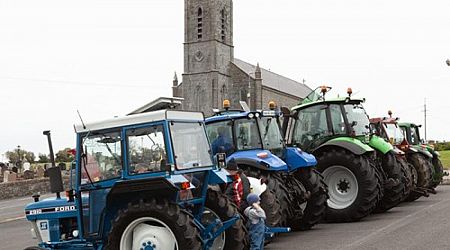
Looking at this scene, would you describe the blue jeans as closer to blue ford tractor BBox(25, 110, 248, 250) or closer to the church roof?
blue ford tractor BBox(25, 110, 248, 250)

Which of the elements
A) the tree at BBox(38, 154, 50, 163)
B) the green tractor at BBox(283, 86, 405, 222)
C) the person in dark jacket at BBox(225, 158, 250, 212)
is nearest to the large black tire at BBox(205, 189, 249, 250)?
the person in dark jacket at BBox(225, 158, 250, 212)

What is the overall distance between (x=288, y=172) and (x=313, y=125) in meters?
2.54

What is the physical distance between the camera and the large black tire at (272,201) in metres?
8.93

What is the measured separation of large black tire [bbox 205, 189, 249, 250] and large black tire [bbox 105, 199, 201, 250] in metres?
0.76

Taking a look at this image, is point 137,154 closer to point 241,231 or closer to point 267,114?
point 241,231

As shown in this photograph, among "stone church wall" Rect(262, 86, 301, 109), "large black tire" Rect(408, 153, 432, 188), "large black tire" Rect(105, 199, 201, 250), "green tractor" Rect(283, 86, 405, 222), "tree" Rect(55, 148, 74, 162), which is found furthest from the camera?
"stone church wall" Rect(262, 86, 301, 109)

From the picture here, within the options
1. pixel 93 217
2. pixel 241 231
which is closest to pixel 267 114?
pixel 241 231

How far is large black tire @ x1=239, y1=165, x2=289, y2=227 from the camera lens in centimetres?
893

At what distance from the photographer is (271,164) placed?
949 cm

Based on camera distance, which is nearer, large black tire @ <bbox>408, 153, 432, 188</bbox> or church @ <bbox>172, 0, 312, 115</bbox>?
large black tire @ <bbox>408, 153, 432, 188</bbox>

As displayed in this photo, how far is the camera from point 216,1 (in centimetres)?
7669

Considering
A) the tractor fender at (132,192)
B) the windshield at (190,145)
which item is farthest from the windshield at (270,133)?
the tractor fender at (132,192)

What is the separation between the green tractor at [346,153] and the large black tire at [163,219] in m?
5.64

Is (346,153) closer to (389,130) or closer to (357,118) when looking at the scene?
(357,118)
